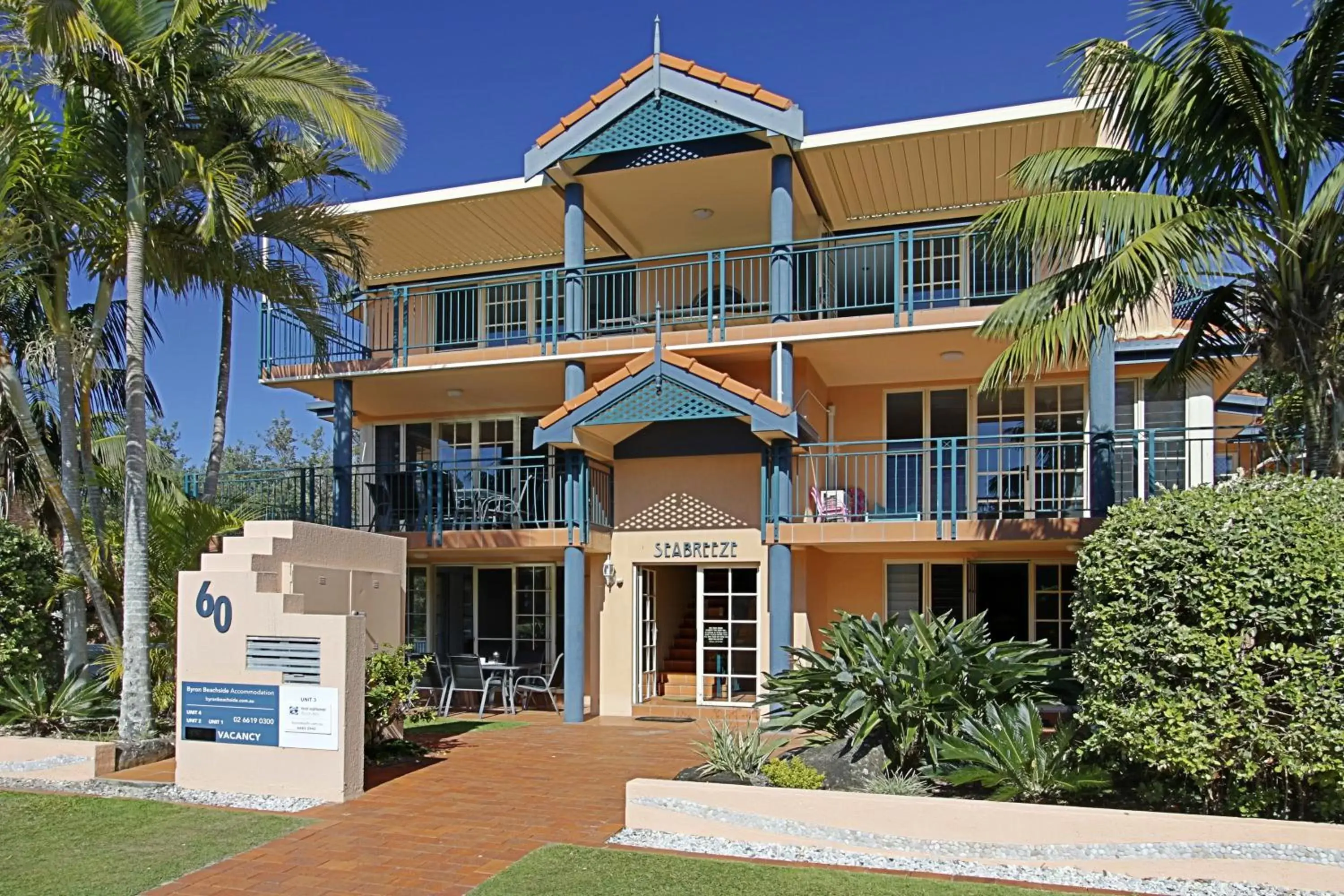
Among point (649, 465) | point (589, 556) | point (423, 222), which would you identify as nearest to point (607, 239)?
point (423, 222)

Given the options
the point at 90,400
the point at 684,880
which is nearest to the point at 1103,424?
the point at 684,880

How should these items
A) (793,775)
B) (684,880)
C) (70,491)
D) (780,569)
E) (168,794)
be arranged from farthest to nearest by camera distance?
(780,569), (70,491), (168,794), (793,775), (684,880)

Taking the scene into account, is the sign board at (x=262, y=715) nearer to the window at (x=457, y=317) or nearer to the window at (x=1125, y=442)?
the window at (x=457, y=317)

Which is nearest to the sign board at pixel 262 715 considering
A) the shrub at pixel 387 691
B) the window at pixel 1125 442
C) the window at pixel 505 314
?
the shrub at pixel 387 691

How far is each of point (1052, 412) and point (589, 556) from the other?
23.2 ft

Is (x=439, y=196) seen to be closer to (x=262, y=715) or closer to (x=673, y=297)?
(x=673, y=297)

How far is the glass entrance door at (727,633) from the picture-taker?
1504 centimetres

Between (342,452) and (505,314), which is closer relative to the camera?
(342,452)

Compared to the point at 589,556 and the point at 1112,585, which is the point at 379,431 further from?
the point at 1112,585

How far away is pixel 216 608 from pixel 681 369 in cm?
641

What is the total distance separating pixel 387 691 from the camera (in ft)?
33.5

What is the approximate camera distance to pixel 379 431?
1844 centimetres

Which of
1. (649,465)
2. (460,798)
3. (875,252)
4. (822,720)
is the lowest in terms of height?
(460,798)

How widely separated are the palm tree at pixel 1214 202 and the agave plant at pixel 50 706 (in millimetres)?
10252
